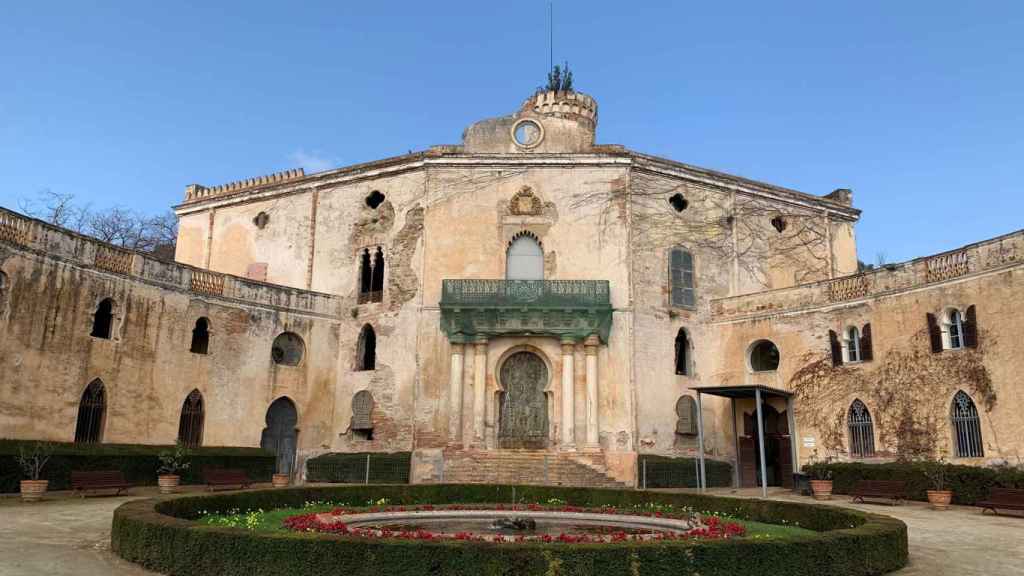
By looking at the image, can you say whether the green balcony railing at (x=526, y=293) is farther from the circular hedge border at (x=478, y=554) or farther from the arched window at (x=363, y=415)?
the circular hedge border at (x=478, y=554)

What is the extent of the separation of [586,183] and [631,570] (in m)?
23.3

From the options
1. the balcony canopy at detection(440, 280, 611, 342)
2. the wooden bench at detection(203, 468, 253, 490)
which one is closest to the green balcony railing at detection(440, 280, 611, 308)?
the balcony canopy at detection(440, 280, 611, 342)

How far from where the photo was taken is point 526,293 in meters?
29.8

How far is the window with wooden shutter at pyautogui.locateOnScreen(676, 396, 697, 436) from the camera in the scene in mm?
30312

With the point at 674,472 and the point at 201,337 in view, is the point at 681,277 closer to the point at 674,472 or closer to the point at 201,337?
the point at 674,472

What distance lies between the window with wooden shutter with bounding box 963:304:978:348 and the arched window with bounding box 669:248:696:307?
1050 centimetres

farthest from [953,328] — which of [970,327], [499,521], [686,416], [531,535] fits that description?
[531,535]

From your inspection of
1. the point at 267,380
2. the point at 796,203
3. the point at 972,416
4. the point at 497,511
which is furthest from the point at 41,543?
the point at 796,203

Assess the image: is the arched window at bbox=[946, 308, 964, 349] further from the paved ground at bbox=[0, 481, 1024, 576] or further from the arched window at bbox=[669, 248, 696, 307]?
the arched window at bbox=[669, 248, 696, 307]

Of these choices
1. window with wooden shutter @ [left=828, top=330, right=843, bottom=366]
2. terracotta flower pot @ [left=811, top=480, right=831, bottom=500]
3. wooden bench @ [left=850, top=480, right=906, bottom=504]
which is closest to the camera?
wooden bench @ [left=850, top=480, right=906, bottom=504]

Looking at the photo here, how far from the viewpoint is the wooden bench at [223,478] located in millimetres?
23297

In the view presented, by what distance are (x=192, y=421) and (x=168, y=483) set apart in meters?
5.58

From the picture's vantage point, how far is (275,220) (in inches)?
1407

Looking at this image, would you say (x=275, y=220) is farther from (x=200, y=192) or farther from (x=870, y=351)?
(x=870, y=351)
